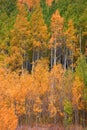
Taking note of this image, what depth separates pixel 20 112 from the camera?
38.2 m

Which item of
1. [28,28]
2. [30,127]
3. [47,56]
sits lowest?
[30,127]

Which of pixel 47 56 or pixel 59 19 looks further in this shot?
pixel 47 56

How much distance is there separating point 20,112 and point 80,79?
6.06 meters

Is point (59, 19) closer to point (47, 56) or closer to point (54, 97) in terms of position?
point (47, 56)

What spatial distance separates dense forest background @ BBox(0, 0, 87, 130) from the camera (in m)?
38.4

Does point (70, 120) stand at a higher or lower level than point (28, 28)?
lower

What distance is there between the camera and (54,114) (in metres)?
38.8

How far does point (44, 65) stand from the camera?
147ft

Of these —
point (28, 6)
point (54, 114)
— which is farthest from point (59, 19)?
point (28, 6)

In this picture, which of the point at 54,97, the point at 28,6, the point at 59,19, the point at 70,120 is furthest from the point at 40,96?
the point at 28,6

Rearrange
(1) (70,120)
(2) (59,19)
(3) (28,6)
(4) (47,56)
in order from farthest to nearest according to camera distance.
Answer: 1. (3) (28,6)
2. (4) (47,56)
3. (2) (59,19)
4. (1) (70,120)

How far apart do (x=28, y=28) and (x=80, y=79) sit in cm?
1420

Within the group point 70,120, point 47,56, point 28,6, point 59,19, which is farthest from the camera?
point 28,6

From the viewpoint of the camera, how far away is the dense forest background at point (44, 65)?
38406 mm
